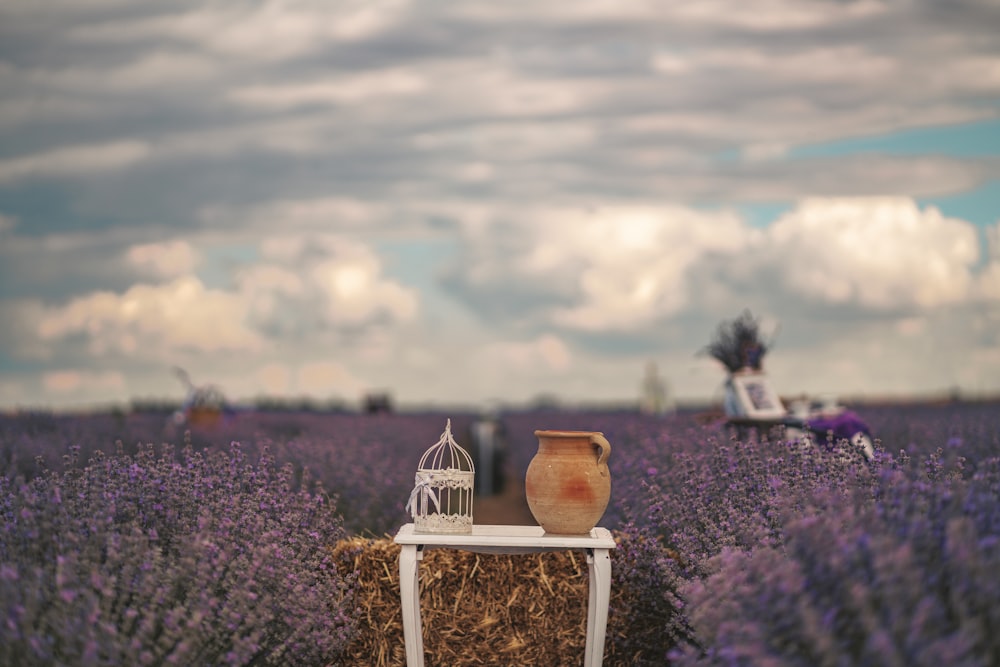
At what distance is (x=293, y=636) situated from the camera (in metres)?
3.94

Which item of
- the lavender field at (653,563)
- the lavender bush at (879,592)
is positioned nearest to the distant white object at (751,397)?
the lavender field at (653,563)

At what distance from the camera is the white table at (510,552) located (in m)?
4.14

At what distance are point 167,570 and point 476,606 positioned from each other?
2.08m

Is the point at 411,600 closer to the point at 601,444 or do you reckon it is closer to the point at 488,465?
the point at 601,444

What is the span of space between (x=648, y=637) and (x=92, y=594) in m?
2.73

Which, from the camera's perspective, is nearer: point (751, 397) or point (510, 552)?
point (510, 552)

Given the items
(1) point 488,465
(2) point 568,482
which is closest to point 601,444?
(2) point 568,482

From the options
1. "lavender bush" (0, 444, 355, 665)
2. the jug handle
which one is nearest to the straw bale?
"lavender bush" (0, 444, 355, 665)

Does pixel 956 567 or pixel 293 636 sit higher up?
pixel 956 567

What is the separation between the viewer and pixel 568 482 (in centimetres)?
420

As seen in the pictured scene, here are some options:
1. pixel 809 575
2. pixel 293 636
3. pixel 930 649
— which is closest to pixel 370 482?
pixel 293 636

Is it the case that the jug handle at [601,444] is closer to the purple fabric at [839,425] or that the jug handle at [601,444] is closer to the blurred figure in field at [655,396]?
the purple fabric at [839,425]

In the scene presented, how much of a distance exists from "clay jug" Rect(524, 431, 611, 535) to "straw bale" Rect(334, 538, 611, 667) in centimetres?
106

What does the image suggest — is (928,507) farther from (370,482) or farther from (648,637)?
(370,482)
